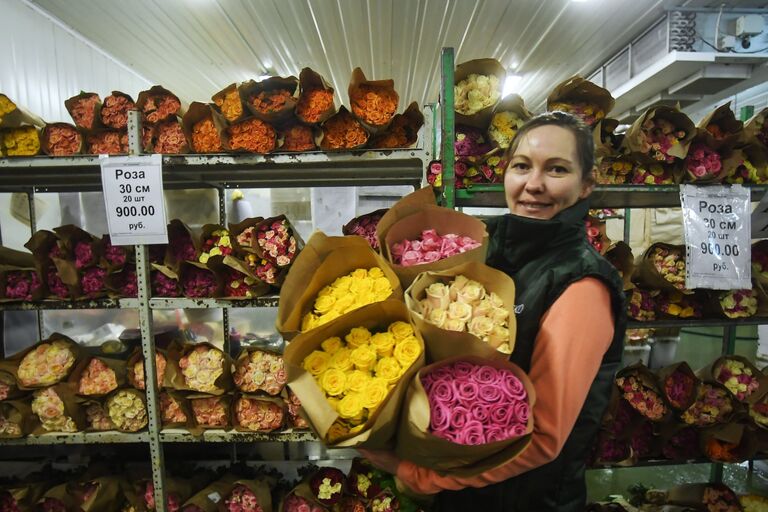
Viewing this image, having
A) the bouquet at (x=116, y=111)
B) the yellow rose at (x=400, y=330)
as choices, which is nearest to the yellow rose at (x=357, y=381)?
the yellow rose at (x=400, y=330)

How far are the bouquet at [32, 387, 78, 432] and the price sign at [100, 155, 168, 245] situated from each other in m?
0.87

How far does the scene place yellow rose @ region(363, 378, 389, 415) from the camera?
2.73ft

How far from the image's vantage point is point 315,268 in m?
1.08

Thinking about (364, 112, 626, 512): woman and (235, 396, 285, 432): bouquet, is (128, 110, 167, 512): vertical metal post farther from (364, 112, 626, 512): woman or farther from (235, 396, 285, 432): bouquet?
(364, 112, 626, 512): woman

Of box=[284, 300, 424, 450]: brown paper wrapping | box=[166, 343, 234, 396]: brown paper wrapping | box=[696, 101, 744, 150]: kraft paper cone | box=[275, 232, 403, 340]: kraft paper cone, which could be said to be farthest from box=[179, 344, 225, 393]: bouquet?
box=[696, 101, 744, 150]: kraft paper cone

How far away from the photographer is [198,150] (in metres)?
1.76

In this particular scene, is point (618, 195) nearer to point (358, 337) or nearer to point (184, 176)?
point (358, 337)

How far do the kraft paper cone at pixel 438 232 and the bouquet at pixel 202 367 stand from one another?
127cm

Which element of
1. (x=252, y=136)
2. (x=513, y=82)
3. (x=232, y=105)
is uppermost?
(x=513, y=82)

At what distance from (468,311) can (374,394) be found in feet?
0.96

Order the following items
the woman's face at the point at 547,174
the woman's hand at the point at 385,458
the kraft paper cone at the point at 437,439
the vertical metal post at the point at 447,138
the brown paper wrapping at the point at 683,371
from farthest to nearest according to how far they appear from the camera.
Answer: the brown paper wrapping at the point at 683,371
the vertical metal post at the point at 447,138
the woman's face at the point at 547,174
the woman's hand at the point at 385,458
the kraft paper cone at the point at 437,439

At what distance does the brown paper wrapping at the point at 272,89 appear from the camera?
5.45 feet

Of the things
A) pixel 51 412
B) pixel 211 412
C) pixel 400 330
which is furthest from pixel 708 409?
pixel 51 412

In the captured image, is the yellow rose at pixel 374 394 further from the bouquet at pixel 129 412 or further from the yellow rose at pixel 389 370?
the bouquet at pixel 129 412
